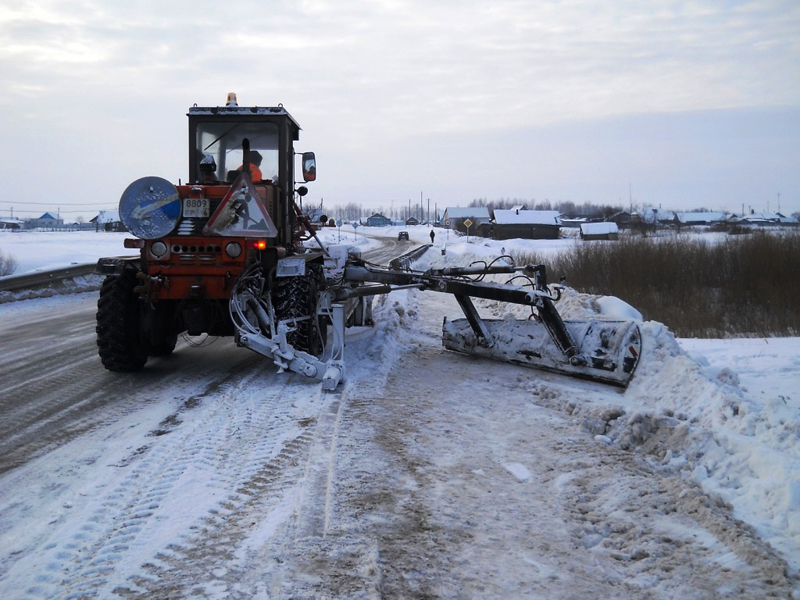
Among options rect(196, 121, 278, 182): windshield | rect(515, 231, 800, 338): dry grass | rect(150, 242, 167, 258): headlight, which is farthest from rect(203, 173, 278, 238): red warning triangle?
rect(515, 231, 800, 338): dry grass

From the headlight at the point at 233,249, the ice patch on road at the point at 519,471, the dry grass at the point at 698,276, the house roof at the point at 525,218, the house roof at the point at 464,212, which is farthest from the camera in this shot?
the house roof at the point at 464,212

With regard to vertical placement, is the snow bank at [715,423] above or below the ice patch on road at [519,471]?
above

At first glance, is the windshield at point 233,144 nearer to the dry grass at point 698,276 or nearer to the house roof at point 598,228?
the dry grass at point 698,276

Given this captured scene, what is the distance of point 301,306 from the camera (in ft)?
25.1

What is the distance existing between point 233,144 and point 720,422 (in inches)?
258

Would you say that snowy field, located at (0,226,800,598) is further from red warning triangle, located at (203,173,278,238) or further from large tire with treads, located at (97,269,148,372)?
large tire with treads, located at (97,269,148,372)

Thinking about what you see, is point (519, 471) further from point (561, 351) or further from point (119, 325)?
point (119, 325)

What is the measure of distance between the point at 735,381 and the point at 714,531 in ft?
8.60

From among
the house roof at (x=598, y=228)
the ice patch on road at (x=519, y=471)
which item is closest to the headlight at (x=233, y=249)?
the ice patch on road at (x=519, y=471)

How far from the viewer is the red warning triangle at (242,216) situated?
7207 mm

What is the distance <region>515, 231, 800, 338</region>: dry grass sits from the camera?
16.2 meters

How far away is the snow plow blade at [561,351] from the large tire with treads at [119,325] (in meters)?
3.97

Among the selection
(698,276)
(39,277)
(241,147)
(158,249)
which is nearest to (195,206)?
(158,249)

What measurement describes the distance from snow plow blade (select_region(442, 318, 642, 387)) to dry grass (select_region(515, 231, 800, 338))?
23.7 ft
